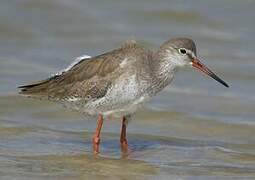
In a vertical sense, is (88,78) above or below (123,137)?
above

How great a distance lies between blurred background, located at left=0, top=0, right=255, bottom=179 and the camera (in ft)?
32.2

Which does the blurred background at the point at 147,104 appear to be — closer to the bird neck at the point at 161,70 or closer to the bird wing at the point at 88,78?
the bird wing at the point at 88,78

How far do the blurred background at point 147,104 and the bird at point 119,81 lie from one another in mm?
597

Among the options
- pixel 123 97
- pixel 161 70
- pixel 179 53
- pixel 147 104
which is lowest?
pixel 123 97

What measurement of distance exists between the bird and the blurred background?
597 millimetres

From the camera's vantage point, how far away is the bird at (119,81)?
403 inches

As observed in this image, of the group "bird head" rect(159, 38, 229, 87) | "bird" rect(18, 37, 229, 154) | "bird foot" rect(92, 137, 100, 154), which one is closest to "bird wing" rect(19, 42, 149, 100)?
"bird" rect(18, 37, 229, 154)

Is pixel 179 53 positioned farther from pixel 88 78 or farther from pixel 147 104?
pixel 147 104

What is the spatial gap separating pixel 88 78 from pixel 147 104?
2.44m

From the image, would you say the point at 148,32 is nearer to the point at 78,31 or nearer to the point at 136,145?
the point at 78,31

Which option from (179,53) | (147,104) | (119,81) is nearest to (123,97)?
(119,81)

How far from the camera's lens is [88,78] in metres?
10.6

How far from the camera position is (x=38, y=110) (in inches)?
496

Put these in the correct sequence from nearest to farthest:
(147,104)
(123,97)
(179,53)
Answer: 1. (123,97)
2. (179,53)
3. (147,104)
